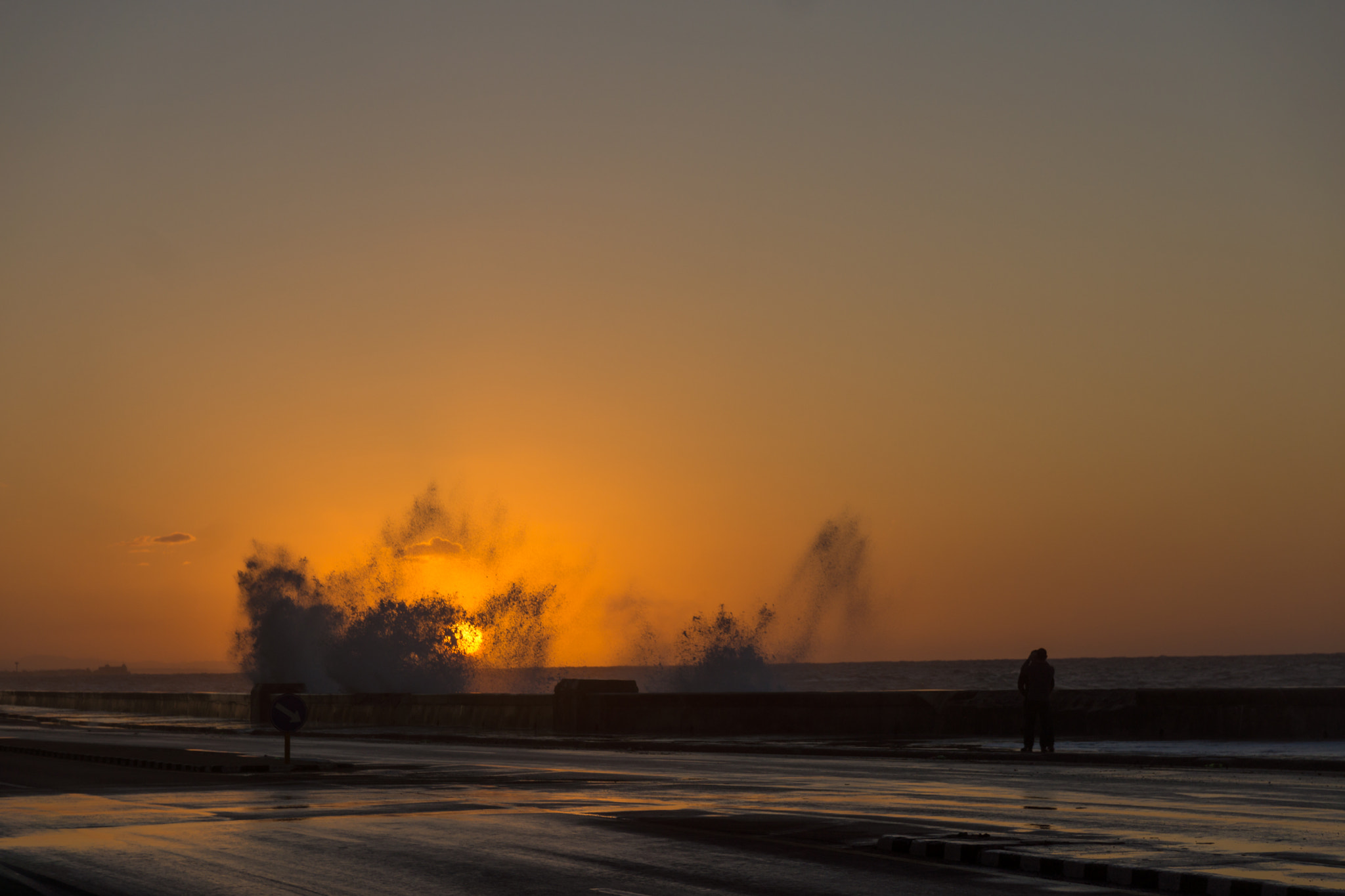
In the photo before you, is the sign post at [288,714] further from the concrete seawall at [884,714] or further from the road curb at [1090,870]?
the road curb at [1090,870]

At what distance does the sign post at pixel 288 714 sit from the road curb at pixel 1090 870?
11978 millimetres

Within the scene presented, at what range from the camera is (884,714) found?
89.9ft

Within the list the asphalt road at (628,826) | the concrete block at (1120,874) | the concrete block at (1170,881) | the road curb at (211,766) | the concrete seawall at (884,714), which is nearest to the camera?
the concrete block at (1170,881)

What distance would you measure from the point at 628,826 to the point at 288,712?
9907mm

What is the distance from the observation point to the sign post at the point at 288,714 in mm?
20531

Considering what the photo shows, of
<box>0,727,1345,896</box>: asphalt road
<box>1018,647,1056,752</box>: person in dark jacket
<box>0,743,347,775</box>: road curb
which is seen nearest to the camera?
<box>0,727,1345,896</box>: asphalt road

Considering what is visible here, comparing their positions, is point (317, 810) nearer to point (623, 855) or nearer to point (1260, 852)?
point (623, 855)

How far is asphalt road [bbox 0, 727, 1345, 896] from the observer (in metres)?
9.19

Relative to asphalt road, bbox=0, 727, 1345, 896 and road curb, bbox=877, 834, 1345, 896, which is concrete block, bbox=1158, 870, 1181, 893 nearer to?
road curb, bbox=877, 834, 1345, 896

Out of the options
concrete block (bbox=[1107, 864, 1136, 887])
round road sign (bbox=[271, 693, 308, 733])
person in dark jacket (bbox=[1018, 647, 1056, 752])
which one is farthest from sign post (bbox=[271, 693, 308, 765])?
concrete block (bbox=[1107, 864, 1136, 887])

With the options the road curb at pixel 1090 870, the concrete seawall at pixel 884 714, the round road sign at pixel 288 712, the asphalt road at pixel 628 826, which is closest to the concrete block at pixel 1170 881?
the road curb at pixel 1090 870

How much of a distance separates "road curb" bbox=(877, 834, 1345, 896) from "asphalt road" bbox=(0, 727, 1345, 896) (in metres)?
0.27

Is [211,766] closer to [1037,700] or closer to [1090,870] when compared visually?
[1037,700]

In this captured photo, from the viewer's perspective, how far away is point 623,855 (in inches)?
406
